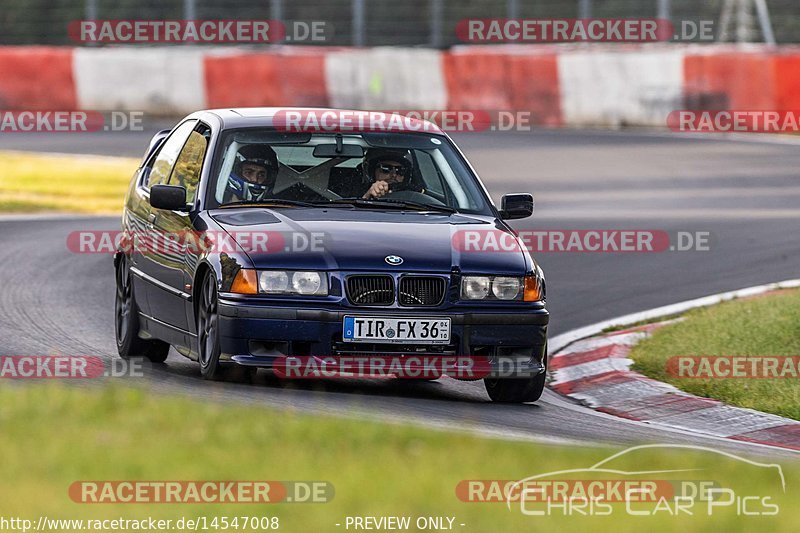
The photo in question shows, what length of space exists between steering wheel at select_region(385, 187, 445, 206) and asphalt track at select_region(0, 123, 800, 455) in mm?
1034

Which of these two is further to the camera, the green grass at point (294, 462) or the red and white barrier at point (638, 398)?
the red and white barrier at point (638, 398)

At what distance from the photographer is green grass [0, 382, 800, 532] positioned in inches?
227

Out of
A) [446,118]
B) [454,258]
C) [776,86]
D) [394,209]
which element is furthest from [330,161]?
[446,118]

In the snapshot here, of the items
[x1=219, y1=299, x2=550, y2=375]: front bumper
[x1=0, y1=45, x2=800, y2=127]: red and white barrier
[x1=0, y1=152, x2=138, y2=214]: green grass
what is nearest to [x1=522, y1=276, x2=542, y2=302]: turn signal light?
[x1=219, y1=299, x2=550, y2=375]: front bumper

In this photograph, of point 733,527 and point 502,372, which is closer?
point 733,527

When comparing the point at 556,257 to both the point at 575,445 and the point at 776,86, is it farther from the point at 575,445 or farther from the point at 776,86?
the point at 776,86

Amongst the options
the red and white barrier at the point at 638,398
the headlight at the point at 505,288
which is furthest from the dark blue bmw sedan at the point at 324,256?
the red and white barrier at the point at 638,398

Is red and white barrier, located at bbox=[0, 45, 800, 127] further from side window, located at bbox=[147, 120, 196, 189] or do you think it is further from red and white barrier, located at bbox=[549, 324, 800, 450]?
side window, located at bbox=[147, 120, 196, 189]

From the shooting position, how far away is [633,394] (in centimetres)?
1030

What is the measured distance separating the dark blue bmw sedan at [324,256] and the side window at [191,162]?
0.05 feet

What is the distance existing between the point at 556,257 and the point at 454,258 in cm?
691

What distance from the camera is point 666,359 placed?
1107 centimetres

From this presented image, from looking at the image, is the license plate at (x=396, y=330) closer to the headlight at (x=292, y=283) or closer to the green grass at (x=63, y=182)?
the headlight at (x=292, y=283)

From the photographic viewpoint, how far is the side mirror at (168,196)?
9.77m
